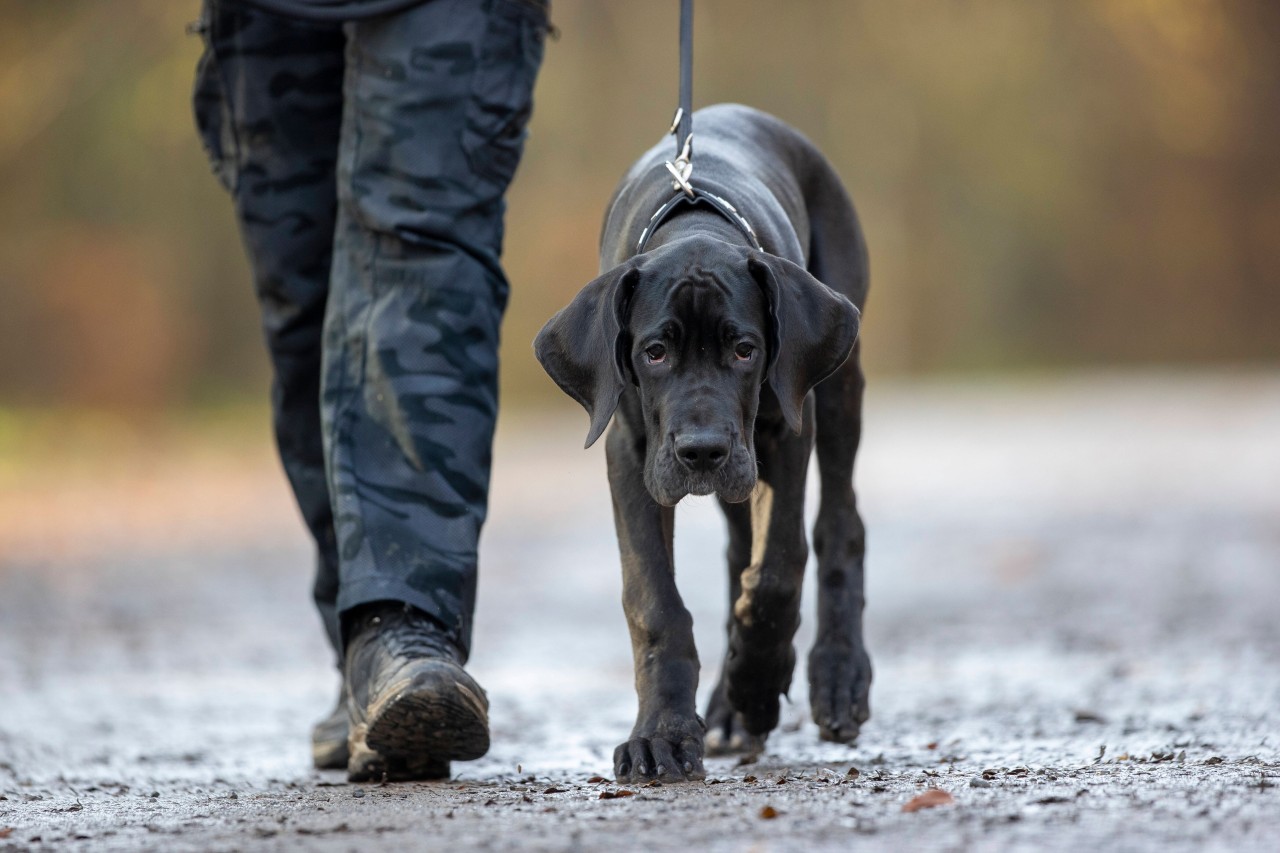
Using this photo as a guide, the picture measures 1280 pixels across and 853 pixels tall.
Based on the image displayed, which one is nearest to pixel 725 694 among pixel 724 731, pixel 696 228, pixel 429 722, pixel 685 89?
pixel 724 731

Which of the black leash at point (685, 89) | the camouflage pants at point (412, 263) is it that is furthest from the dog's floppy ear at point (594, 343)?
the black leash at point (685, 89)

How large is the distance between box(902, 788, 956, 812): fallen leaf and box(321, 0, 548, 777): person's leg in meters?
1.25

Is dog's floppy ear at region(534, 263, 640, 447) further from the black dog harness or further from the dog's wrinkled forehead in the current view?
the black dog harness

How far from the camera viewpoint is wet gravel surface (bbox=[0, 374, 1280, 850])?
9.48 ft

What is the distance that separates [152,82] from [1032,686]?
21.6 metres

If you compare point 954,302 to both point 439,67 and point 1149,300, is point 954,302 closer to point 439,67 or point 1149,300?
point 1149,300

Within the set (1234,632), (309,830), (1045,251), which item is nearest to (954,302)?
(1045,251)

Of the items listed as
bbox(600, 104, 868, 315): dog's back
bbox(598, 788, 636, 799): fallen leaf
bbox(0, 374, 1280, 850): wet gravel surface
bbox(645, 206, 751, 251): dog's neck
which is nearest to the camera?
bbox(0, 374, 1280, 850): wet gravel surface

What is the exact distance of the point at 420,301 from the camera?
4062 mm

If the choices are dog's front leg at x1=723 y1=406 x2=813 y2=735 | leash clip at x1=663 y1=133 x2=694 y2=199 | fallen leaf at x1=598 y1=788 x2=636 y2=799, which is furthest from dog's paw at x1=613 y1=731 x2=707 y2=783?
leash clip at x1=663 y1=133 x2=694 y2=199

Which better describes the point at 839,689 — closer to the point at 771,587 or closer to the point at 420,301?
the point at 771,587

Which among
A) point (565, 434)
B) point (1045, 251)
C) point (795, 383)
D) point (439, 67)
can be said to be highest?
point (1045, 251)

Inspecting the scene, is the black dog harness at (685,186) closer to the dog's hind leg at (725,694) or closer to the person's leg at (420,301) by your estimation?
the person's leg at (420,301)

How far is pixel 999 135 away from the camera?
41062 mm
